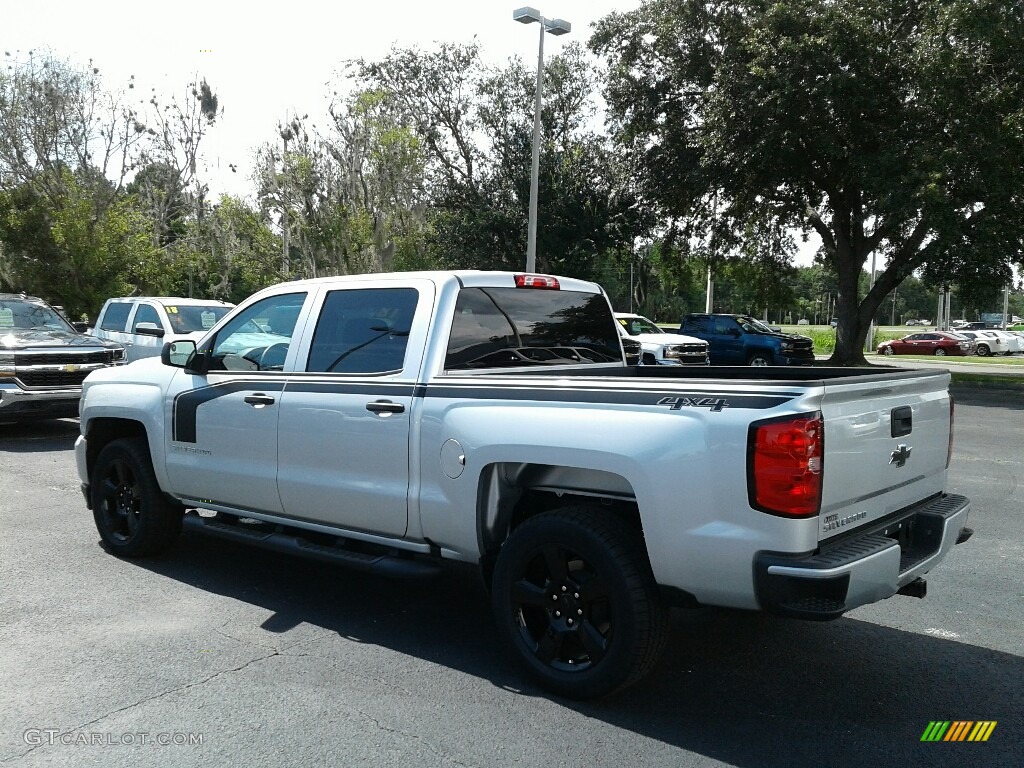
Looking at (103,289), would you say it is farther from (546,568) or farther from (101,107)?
(546,568)

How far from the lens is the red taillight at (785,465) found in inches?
136

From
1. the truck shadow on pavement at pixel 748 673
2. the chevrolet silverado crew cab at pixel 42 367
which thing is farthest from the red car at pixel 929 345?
the truck shadow on pavement at pixel 748 673

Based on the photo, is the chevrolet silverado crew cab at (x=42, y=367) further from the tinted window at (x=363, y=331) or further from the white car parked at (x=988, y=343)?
the white car parked at (x=988, y=343)

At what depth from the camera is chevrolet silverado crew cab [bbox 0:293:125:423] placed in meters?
11.5

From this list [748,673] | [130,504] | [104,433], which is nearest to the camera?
[748,673]

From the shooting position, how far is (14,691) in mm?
4051

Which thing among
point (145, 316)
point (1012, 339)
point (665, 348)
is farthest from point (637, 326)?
point (1012, 339)

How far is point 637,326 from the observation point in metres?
25.4

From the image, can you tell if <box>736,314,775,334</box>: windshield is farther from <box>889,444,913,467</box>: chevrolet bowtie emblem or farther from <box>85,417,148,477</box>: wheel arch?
<box>889,444,913,467</box>: chevrolet bowtie emblem

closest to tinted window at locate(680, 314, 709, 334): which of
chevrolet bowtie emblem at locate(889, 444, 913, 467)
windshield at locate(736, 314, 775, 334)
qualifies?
windshield at locate(736, 314, 775, 334)

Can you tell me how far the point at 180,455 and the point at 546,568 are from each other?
2.77 meters

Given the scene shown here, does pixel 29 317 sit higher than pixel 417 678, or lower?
higher

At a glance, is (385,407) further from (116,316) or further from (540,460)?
(116,316)

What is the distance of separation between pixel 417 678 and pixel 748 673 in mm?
1562
